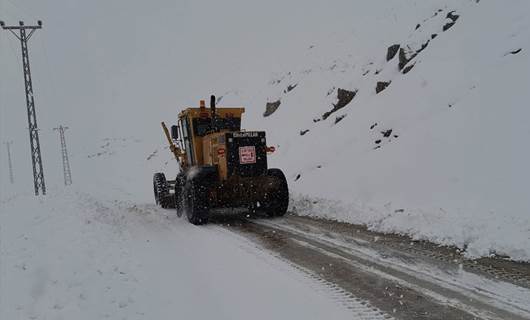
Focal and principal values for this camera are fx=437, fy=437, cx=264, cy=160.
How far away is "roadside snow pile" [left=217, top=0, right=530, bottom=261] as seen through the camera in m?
8.15

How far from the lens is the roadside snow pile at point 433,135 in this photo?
26.7 ft

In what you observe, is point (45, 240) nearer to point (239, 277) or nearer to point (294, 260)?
point (239, 277)

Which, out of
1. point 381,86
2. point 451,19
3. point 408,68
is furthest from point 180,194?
point 451,19

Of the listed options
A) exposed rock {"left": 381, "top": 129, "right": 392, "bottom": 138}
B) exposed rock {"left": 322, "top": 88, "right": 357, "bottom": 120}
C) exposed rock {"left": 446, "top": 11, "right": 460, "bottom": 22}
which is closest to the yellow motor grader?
exposed rock {"left": 381, "top": 129, "right": 392, "bottom": 138}

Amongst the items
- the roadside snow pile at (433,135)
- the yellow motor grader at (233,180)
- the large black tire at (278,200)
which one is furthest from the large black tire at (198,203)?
the roadside snow pile at (433,135)

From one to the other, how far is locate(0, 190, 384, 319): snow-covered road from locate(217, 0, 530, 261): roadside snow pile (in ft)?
9.85

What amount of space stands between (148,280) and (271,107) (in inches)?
982

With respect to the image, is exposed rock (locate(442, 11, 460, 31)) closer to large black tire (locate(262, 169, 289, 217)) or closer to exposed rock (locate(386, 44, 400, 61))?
exposed rock (locate(386, 44, 400, 61))

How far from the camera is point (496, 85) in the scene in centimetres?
1151

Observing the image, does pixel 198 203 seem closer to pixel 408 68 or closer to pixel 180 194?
pixel 180 194

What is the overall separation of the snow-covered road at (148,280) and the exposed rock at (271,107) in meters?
21.5

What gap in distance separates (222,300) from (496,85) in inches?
386

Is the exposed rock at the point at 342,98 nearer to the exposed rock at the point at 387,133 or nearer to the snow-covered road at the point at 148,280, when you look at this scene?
the exposed rock at the point at 387,133

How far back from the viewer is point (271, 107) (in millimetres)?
30141
